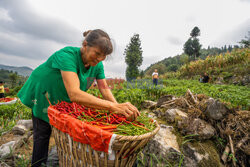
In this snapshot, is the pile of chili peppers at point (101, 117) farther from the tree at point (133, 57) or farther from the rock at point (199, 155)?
the tree at point (133, 57)

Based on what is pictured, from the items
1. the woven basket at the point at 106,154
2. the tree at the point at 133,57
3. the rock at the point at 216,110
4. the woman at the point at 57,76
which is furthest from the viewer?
the tree at the point at 133,57

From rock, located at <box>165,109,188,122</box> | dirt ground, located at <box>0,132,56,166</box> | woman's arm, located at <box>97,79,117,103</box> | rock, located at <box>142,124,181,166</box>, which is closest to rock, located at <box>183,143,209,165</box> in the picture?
rock, located at <box>142,124,181,166</box>

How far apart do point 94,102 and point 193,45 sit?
34636 millimetres

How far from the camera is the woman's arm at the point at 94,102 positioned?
34.1 inches

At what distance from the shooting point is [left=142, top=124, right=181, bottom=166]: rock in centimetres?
161

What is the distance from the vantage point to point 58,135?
90 cm

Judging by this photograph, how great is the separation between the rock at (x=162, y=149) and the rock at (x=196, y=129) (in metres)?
0.22

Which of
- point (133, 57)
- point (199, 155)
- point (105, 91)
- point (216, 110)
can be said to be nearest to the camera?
point (105, 91)

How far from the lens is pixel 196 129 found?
185cm

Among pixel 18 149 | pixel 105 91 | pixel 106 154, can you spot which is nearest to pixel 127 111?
pixel 106 154

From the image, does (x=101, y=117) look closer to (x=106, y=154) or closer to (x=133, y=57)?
(x=106, y=154)

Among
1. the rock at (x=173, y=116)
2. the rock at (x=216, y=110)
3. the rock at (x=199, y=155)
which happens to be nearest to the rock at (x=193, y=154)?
the rock at (x=199, y=155)

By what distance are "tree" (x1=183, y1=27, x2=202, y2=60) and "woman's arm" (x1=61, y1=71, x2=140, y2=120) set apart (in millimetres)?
34082

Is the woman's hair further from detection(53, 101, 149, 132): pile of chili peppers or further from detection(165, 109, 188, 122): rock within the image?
detection(165, 109, 188, 122): rock
